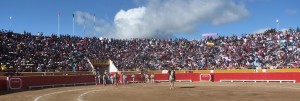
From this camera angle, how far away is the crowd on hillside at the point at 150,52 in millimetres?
46688

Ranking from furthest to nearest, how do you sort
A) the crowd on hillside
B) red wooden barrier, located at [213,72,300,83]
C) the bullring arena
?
the crowd on hillside → red wooden barrier, located at [213,72,300,83] → the bullring arena

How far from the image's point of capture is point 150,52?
2491 inches

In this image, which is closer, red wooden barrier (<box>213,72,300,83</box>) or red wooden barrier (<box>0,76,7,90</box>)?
red wooden barrier (<box>0,76,7,90</box>)

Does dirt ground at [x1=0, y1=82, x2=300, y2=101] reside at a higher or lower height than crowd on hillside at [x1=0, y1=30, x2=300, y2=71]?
lower

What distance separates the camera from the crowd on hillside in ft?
153

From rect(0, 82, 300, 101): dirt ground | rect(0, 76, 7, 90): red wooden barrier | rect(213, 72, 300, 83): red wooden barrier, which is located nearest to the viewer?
rect(0, 82, 300, 101): dirt ground

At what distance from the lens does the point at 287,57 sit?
1956 inches

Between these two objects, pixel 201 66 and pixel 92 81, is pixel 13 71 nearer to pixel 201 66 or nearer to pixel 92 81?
pixel 92 81

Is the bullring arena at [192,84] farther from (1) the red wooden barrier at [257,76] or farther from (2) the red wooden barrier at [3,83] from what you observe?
(2) the red wooden barrier at [3,83]

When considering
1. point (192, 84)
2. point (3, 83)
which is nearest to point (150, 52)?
point (192, 84)

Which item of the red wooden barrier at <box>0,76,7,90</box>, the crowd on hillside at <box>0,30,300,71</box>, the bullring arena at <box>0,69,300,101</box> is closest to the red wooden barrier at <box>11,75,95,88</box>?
the bullring arena at <box>0,69,300,101</box>

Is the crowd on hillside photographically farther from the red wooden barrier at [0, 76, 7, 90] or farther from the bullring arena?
the red wooden barrier at [0, 76, 7, 90]

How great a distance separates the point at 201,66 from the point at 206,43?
267 inches

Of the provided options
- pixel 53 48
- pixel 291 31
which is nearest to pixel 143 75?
pixel 53 48
